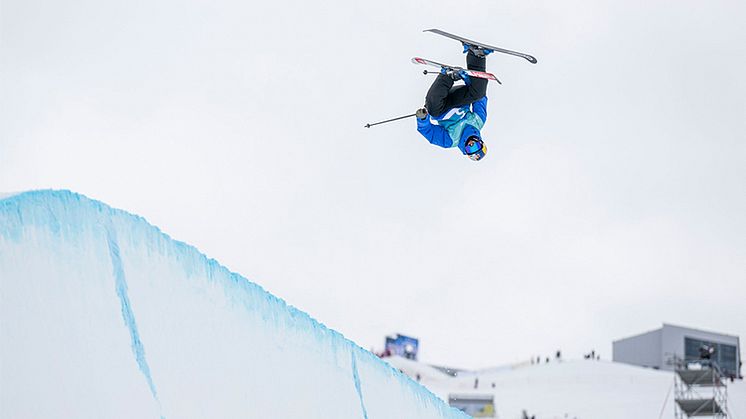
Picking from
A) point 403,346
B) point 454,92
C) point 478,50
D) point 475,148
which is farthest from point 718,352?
point 478,50

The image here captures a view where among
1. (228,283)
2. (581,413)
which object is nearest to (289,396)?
(228,283)

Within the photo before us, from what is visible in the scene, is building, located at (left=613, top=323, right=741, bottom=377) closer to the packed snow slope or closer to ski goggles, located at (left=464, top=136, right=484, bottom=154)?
ski goggles, located at (left=464, top=136, right=484, bottom=154)

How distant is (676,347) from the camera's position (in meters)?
41.3

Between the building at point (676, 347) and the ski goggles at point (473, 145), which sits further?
the building at point (676, 347)

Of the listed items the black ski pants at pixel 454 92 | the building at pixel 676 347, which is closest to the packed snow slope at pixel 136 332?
the black ski pants at pixel 454 92

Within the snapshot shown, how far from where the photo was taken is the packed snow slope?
4.25 metres

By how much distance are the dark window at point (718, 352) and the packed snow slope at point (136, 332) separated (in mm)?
39003

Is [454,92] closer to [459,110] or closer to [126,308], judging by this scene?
[459,110]

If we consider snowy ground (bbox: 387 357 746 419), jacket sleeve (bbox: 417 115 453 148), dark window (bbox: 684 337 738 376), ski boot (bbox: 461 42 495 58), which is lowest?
jacket sleeve (bbox: 417 115 453 148)

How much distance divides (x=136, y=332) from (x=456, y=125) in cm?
351

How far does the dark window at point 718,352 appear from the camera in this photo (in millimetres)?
41562

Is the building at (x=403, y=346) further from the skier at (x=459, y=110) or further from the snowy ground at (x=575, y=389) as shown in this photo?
the skier at (x=459, y=110)

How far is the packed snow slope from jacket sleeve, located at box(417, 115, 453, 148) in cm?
203

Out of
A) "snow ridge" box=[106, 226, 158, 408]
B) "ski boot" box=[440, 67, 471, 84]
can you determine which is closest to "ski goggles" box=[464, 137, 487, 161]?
"ski boot" box=[440, 67, 471, 84]
